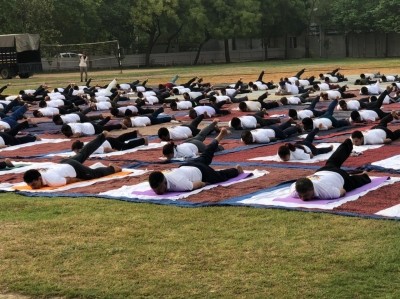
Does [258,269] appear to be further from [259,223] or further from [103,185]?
[103,185]

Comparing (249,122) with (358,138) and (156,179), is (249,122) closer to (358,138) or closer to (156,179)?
(358,138)

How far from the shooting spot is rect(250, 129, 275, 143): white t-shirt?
43.3 feet

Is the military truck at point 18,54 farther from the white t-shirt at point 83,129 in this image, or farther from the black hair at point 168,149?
the black hair at point 168,149

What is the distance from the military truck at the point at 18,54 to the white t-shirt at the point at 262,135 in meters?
32.6

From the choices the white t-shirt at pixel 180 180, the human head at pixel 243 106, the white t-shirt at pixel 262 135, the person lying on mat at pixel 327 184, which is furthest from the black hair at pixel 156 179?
the human head at pixel 243 106

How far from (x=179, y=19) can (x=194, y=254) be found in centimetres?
5282

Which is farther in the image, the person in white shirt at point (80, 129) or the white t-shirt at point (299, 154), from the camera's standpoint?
the person in white shirt at point (80, 129)

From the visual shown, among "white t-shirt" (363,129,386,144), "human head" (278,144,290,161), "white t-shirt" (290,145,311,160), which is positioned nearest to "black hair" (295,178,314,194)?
"human head" (278,144,290,161)

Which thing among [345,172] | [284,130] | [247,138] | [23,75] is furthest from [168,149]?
[23,75]

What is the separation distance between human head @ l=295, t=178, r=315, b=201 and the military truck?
37.5 meters

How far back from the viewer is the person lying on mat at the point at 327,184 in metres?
8.15

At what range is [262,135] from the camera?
13227 mm

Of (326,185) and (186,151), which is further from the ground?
(326,185)

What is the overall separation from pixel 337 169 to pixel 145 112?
36.7 ft
